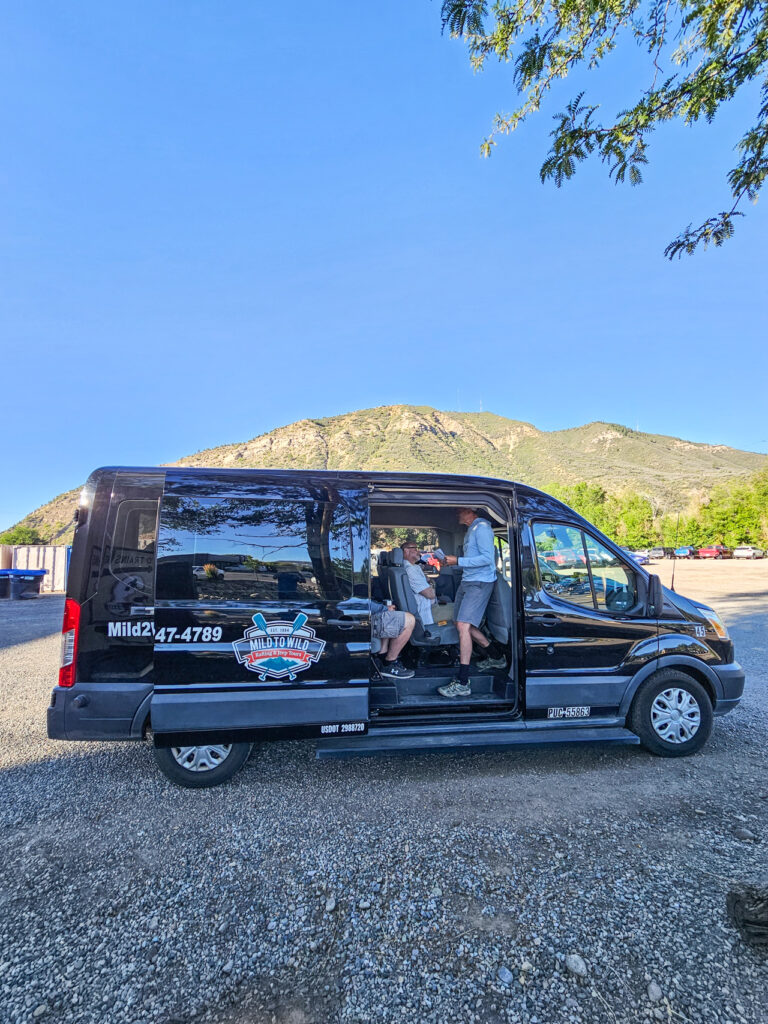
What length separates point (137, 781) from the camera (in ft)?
12.2

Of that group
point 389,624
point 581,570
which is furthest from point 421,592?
point 581,570

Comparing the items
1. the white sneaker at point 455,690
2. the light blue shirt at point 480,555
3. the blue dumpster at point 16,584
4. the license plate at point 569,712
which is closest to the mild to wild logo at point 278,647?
the white sneaker at point 455,690

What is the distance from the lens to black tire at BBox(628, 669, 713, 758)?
3939 millimetres

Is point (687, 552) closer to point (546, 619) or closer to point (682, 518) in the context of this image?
point (682, 518)

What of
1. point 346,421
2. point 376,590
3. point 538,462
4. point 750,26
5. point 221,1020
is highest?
point 346,421

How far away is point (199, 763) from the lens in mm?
3516

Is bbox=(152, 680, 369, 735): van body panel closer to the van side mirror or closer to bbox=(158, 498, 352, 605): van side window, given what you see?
bbox=(158, 498, 352, 605): van side window

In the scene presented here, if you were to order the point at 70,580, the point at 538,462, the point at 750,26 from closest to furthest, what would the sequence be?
the point at 750,26, the point at 70,580, the point at 538,462

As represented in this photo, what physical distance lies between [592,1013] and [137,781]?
3291mm

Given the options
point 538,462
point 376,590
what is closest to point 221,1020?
point 376,590

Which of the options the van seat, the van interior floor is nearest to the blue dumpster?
the van seat

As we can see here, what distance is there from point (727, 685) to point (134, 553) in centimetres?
484

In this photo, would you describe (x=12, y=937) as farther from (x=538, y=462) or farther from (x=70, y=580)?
(x=538, y=462)

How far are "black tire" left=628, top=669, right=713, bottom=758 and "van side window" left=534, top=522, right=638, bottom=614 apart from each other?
0.68 meters
